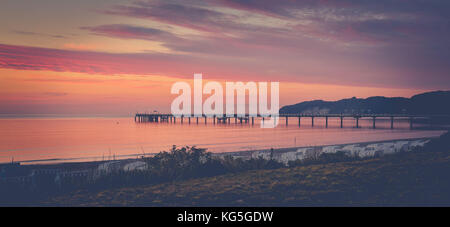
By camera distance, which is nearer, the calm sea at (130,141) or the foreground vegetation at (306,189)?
the foreground vegetation at (306,189)

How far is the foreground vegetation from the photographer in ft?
22.1

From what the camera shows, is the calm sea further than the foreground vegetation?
Yes

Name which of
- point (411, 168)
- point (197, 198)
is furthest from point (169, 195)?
point (411, 168)

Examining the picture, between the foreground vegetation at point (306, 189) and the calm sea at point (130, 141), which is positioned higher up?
the foreground vegetation at point (306, 189)

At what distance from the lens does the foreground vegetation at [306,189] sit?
22.1ft

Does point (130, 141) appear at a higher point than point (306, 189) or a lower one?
lower

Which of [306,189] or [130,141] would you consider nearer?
[306,189]

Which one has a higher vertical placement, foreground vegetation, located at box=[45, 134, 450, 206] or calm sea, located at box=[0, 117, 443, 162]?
foreground vegetation, located at box=[45, 134, 450, 206]

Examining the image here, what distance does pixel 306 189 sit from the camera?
7.47m

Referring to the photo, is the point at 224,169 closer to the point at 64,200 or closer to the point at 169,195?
the point at 169,195
